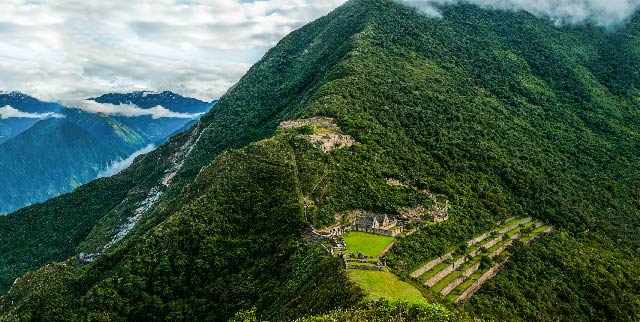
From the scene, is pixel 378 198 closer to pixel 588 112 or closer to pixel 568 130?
pixel 568 130

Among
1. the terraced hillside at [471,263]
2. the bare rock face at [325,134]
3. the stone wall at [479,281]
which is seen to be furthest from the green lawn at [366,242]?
the bare rock face at [325,134]

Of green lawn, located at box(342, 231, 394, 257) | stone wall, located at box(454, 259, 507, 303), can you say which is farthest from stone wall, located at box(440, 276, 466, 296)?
green lawn, located at box(342, 231, 394, 257)

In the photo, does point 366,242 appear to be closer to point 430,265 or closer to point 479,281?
point 430,265

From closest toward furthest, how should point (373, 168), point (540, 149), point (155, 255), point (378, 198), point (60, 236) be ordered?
point (155, 255), point (378, 198), point (373, 168), point (540, 149), point (60, 236)

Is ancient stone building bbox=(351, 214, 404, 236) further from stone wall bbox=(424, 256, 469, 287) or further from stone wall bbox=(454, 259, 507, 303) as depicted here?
stone wall bbox=(454, 259, 507, 303)

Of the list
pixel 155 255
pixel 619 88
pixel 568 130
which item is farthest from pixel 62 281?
pixel 619 88

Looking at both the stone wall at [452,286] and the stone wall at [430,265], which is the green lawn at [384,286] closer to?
the stone wall at [430,265]
